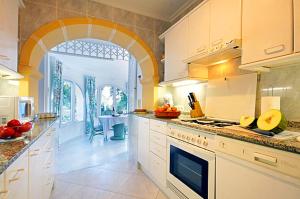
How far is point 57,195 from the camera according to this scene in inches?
81.7

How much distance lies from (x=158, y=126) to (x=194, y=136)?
0.72 m

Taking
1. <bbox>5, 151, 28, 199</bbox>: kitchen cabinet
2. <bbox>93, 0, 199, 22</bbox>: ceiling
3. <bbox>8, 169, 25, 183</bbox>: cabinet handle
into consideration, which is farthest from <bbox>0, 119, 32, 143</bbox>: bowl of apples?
<bbox>93, 0, 199, 22</bbox>: ceiling

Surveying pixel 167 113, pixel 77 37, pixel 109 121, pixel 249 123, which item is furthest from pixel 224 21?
pixel 109 121

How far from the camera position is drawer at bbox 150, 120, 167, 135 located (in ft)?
6.91

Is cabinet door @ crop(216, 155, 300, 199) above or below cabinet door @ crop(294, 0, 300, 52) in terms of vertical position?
below

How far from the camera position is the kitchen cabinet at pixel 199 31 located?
1.95m

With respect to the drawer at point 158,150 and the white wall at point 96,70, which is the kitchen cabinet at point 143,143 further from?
the white wall at point 96,70

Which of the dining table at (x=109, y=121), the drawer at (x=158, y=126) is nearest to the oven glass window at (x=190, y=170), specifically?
the drawer at (x=158, y=126)

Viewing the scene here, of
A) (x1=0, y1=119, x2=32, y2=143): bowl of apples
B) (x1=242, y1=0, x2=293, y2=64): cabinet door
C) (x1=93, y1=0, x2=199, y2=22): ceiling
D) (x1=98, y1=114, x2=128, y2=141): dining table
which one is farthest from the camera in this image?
(x1=98, y1=114, x2=128, y2=141): dining table

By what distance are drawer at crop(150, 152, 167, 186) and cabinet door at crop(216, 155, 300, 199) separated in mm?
856

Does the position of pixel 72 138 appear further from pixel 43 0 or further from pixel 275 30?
pixel 275 30

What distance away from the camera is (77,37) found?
2.90 m

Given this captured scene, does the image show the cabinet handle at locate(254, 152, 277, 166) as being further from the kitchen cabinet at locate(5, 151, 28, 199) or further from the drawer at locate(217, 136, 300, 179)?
the kitchen cabinet at locate(5, 151, 28, 199)

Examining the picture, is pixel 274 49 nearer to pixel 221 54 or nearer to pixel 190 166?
pixel 221 54
